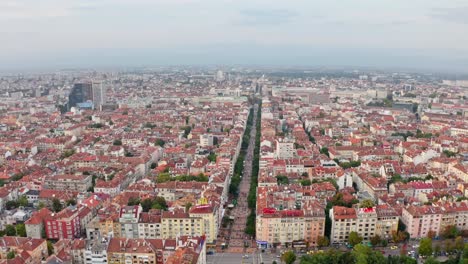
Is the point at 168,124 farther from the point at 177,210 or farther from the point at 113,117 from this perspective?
the point at 177,210

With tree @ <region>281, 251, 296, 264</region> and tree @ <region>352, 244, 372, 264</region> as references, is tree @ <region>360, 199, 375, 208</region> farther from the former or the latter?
tree @ <region>281, 251, 296, 264</region>

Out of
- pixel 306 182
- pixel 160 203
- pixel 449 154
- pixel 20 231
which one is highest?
pixel 449 154

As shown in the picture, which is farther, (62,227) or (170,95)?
(170,95)

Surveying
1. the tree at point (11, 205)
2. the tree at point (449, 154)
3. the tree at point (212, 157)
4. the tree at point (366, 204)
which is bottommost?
the tree at point (11, 205)

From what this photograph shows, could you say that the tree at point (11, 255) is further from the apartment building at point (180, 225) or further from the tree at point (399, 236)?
the tree at point (399, 236)

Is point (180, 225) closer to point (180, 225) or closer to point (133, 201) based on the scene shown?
point (180, 225)

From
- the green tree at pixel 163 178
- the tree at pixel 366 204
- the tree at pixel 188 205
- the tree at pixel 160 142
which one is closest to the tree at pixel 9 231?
the tree at pixel 188 205

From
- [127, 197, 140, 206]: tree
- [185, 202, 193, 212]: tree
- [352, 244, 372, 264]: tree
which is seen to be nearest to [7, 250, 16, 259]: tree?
[127, 197, 140, 206]: tree

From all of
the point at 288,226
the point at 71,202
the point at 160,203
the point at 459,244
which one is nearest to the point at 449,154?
the point at 459,244

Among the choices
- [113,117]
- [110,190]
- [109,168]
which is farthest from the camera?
[113,117]

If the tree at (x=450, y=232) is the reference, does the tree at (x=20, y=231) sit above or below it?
below

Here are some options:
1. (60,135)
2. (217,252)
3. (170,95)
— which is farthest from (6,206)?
(170,95)
